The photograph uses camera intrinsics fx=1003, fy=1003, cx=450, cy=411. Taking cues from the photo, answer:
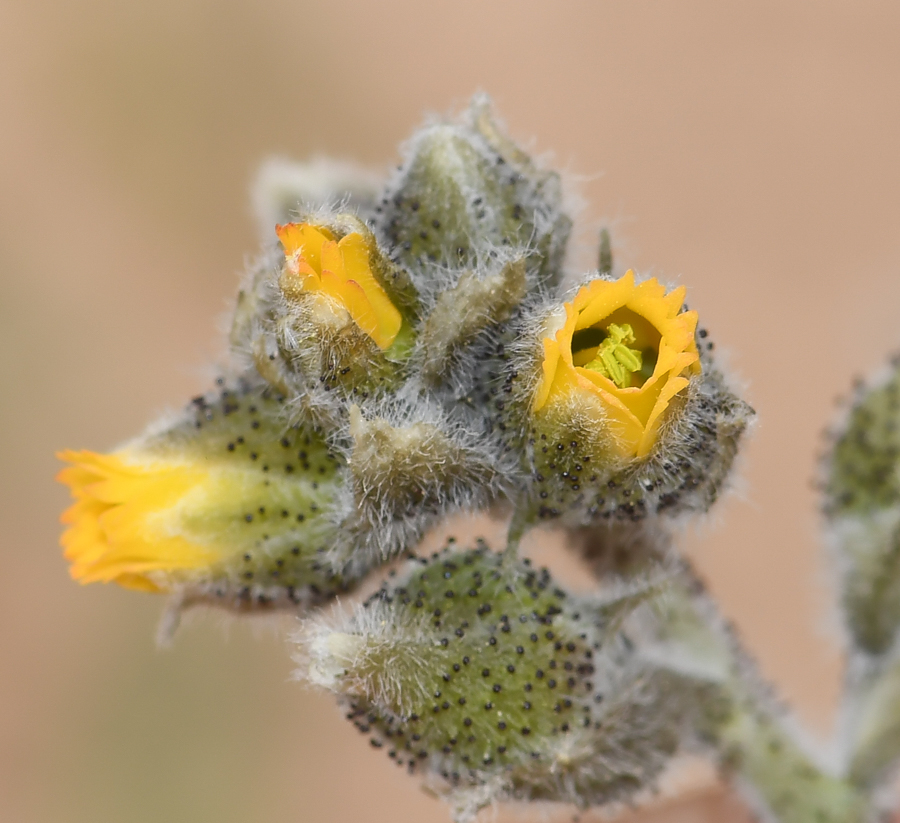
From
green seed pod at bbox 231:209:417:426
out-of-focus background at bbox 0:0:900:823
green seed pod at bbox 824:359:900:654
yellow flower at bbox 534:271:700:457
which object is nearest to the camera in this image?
yellow flower at bbox 534:271:700:457

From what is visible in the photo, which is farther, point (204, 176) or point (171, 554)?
point (204, 176)

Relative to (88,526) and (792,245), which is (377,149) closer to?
(792,245)

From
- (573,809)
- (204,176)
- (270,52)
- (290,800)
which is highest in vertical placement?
(270,52)

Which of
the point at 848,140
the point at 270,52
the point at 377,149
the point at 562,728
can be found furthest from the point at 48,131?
the point at 562,728

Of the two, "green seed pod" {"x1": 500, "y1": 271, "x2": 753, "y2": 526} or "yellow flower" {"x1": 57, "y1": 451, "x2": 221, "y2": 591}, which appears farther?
"yellow flower" {"x1": 57, "y1": 451, "x2": 221, "y2": 591}

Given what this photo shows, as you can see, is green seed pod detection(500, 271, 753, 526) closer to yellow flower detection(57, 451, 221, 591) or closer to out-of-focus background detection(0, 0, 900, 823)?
yellow flower detection(57, 451, 221, 591)

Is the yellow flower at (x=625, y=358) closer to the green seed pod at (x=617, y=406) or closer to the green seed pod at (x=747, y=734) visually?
the green seed pod at (x=617, y=406)

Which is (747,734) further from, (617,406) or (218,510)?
(218,510)

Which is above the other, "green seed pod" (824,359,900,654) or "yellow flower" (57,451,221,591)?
"green seed pod" (824,359,900,654)

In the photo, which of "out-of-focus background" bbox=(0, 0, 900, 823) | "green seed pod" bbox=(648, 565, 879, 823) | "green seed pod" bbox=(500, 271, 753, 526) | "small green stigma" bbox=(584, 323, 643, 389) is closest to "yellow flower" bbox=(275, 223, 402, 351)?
"green seed pod" bbox=(500, 271, 753, 526)
